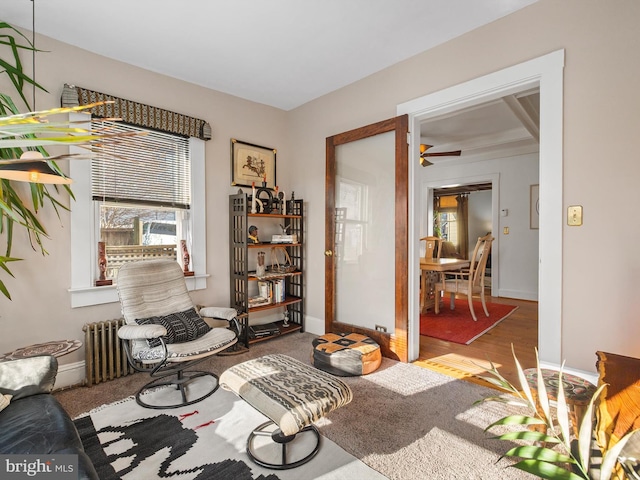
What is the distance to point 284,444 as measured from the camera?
1.77 m

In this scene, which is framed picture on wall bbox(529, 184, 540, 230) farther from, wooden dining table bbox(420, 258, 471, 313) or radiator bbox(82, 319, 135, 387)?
radiator bbox(82, 319, 135, 387)

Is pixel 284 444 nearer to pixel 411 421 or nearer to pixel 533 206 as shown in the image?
pixel 411 421

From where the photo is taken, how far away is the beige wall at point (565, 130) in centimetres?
201

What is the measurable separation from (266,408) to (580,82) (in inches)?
108

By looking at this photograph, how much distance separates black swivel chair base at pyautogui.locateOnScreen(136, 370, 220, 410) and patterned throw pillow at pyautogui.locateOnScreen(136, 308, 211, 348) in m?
0.27

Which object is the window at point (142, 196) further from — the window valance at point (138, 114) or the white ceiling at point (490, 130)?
the white ceiling at point (490, 130)

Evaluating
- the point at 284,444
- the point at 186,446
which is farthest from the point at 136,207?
the point at 284,444

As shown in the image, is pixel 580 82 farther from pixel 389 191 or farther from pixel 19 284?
pixel 19 284

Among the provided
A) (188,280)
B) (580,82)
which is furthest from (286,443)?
(580,82)

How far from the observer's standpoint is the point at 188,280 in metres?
3.27

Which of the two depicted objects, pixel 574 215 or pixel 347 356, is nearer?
pixel 574 215

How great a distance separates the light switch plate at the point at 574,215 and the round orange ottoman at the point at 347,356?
67.8 inches

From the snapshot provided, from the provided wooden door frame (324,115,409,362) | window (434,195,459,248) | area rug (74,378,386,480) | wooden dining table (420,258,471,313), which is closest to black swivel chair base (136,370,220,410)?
area rug (74,378,386,480)

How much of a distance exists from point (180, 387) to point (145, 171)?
193 centimetres
